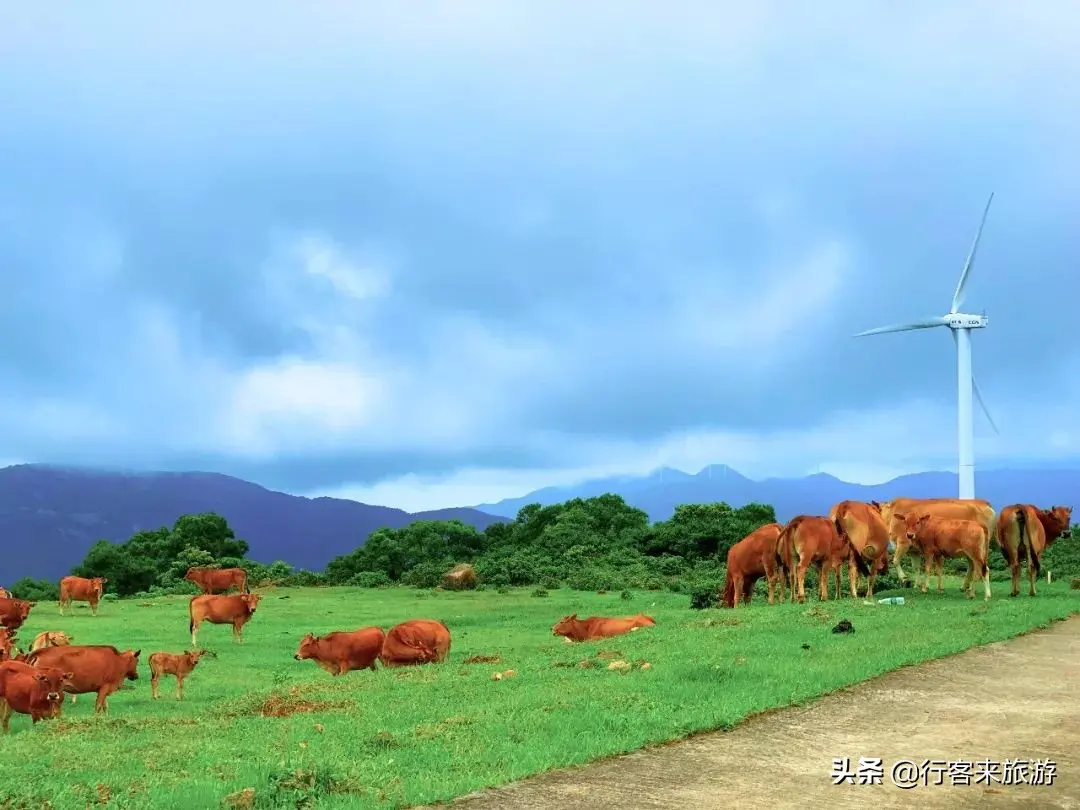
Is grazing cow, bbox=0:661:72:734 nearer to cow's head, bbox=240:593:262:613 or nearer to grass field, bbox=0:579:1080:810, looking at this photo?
grass field, bbox=0:579:1080:810

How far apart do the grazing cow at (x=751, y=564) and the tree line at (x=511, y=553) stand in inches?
450

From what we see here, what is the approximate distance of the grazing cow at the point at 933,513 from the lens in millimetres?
24469

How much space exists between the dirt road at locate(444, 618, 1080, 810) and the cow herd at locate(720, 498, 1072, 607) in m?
9.80

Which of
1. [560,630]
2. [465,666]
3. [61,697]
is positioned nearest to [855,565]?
[560,630]

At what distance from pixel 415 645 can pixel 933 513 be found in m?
14.4

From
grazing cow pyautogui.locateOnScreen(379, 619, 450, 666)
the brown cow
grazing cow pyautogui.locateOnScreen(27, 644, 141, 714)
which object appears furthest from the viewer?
the brown cow

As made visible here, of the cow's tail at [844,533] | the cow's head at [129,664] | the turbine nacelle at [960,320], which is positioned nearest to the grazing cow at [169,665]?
the cow's head at [129,664]

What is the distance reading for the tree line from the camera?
137 ft

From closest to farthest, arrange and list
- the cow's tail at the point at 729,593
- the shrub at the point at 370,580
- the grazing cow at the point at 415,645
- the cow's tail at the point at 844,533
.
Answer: the grazing cow at the point at 415,645
the cow's tail at the point at 844,533
the cow's tail at the point at 729,593
the shrub at the point at 370,580

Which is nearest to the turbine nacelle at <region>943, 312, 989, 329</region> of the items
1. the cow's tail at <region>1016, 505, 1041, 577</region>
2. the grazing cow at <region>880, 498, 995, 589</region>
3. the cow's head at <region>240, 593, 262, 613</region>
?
the grazing cow at <region>880, 498, 995, 589</region>

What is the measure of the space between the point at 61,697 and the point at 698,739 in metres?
8.80

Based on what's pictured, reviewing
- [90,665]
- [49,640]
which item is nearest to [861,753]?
[90,665]

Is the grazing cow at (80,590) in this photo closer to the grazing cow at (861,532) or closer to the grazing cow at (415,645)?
the grazing cow at (415,645)

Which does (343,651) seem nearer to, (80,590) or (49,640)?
(49,640)
